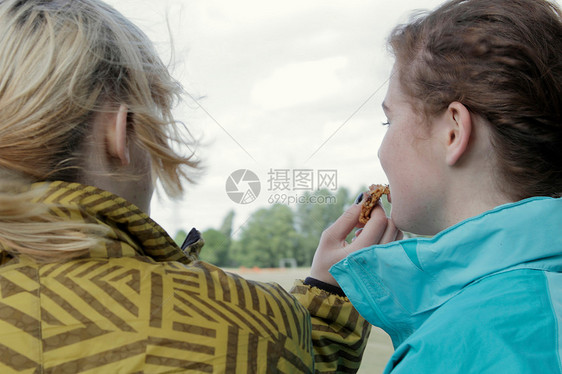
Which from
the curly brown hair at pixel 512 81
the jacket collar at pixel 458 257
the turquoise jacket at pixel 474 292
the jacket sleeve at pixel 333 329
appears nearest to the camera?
the turquoise jacket at pixel 474 292

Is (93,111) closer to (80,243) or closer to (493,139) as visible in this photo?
(80,243)

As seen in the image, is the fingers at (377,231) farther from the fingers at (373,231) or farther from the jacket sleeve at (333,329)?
the jacket sleeve at (333,329)

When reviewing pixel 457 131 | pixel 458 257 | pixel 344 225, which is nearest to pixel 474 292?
pixel 458 257

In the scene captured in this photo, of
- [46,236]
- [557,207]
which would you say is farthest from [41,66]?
[557,207]

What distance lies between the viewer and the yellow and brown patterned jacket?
30.7 inches

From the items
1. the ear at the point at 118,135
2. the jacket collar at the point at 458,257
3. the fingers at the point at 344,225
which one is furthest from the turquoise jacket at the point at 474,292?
the ear at the point at 118,135

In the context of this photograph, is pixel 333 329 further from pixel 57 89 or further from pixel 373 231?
pixel 57 89

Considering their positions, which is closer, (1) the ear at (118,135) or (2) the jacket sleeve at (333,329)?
(1) the ear at (118,135)

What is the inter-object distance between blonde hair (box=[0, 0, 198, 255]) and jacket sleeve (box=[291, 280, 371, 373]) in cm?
40

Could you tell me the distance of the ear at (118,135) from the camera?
0.97m

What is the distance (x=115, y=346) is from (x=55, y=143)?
34cm

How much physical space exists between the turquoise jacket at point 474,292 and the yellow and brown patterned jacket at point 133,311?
152 mm

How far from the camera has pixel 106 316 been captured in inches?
31.7

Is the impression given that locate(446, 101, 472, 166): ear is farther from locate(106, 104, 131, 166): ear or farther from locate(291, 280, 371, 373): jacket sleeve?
locate(106, 104, 131, 166): ear
